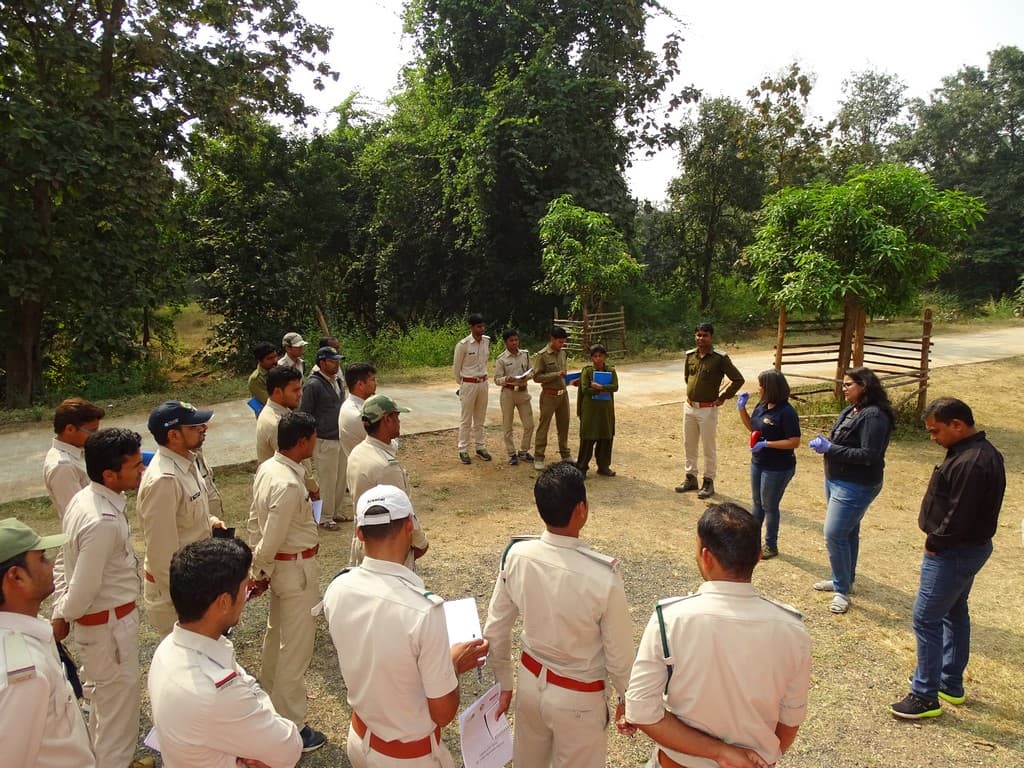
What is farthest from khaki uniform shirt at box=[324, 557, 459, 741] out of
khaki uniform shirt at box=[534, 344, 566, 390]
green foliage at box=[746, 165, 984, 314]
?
green foliage at box=[746, 165, 984, 314]

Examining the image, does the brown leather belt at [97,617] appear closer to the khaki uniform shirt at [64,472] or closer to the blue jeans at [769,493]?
the khaki uniform shirt at [64,472]

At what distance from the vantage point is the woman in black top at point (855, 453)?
445 centimetres

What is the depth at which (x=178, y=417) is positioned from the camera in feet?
11.1

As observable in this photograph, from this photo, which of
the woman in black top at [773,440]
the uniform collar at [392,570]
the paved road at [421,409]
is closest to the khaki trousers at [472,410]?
the paved road at [421,409]

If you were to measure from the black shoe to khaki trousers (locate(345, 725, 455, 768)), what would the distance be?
5.78 metres

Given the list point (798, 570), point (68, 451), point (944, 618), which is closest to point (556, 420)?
point (798, 570)

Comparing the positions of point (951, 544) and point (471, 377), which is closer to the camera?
point (951, 544)

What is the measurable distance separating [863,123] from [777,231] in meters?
31.1

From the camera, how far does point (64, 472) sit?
3.83 metres

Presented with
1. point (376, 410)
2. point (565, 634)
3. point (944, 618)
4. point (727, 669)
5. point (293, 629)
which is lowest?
point (944, 618)

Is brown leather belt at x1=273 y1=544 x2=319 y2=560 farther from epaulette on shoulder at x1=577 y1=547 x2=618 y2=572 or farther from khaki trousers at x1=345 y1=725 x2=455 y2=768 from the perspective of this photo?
epaulette on shoulder at x1=577 y1=547 x2=618 y2=572

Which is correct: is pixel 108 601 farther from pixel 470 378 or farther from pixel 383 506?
pixel 470 378

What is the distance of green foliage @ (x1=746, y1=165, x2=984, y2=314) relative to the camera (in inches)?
373

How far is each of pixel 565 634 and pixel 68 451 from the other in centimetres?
327
